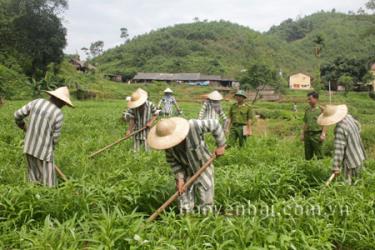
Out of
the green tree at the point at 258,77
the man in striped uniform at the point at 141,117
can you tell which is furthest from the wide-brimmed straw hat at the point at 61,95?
the green tree at the point at 258,77

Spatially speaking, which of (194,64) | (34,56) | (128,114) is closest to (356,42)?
(194,64)

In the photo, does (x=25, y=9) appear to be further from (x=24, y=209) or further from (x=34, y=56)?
(x=24, y=209)

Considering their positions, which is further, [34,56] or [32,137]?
[34,56]

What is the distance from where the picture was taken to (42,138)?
507 centimetres

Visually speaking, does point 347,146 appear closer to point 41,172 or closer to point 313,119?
point 313,119

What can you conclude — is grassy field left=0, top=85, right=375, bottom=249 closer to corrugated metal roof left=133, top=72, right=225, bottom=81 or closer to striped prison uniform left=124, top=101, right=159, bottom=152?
striped prison uniform left=124, top=101, right=159, bottom=152

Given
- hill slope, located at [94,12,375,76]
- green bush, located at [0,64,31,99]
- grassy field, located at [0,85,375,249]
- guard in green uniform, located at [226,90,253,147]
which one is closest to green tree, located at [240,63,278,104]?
green bush, located at [0,64,31,99]

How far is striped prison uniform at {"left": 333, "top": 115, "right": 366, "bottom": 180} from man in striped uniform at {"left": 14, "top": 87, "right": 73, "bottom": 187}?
337cm

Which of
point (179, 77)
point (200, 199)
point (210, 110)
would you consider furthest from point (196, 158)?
point (179, 77)

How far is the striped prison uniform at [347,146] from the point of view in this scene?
515 centimetres

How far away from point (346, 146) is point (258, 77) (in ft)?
116

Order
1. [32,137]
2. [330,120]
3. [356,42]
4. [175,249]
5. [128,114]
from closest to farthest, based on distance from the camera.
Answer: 1. [175,249]
2. [32,137]
3. [330,120]
4. [128,114]
5. [356,42]

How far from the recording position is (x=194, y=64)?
70.5 m

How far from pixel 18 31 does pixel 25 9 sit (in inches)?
77.1
